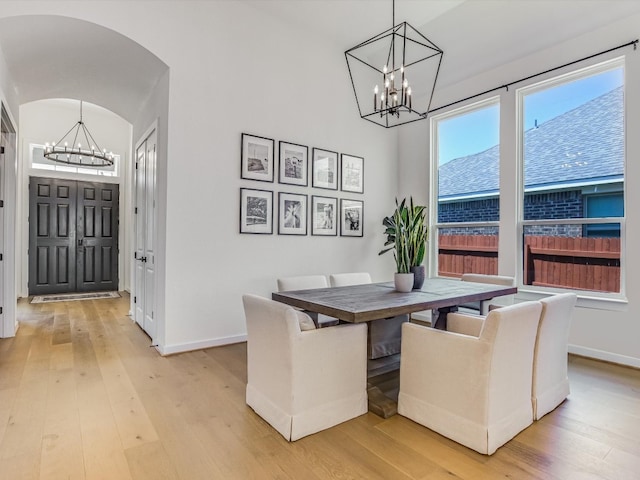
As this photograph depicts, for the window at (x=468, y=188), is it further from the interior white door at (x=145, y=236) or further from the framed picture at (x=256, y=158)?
the interior white door at (x=145, y=236)

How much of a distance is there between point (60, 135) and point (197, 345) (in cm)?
600

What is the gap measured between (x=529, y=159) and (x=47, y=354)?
540 cm

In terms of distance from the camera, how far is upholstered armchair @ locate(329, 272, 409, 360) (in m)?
3.24

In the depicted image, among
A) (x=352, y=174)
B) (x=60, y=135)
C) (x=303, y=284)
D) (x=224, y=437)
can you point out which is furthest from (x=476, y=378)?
(x=60, y=135)

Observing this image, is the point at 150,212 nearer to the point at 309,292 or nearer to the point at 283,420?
the point at 309,292

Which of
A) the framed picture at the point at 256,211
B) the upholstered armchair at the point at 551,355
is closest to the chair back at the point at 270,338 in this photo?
the upholstered armchair at the point at 551,355

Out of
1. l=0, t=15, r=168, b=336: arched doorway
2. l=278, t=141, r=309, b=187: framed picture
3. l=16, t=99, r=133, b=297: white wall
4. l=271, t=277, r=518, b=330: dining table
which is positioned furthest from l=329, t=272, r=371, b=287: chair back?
l=16, t=99, r=133, b=297: white wall

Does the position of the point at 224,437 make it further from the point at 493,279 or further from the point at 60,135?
the point at 60,135

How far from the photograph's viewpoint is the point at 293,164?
4297 mm

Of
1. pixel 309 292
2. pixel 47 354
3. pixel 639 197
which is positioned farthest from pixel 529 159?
pixel 47 354

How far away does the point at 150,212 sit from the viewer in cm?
406

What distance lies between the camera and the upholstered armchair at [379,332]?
324 centimetres

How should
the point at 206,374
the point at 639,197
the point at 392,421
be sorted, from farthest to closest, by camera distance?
the point at 639,197, the point at 206,374, the point at 392,421

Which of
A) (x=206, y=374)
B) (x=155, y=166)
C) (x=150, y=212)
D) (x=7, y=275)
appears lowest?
(x=206, y=374)
